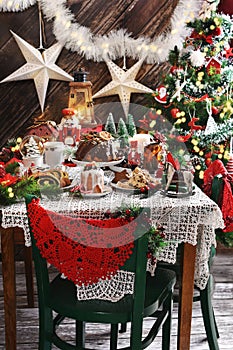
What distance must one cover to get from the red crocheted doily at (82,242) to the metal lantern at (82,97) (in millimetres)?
1600

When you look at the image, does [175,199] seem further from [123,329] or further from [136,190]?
[123,329]

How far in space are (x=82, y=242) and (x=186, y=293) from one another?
591mm

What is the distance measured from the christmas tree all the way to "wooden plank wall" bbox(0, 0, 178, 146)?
0.91ft

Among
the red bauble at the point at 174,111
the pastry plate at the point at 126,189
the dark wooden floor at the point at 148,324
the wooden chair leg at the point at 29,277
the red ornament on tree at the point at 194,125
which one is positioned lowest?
the dark wooden floor at the point at 148,324

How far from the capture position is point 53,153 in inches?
98.3

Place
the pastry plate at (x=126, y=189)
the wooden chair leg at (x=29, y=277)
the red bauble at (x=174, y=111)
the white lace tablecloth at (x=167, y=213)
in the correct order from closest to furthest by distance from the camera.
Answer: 1. the white lace tablecloth at (x=167, y=213)
2. the pastry plate at (x=126, y=189)
3. the wooden chair leg at (x=29, y=277)
4. the red bauble at (x=174, y=111)

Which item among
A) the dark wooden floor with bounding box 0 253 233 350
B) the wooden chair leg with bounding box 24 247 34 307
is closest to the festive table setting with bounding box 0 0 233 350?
the dark wooden floor with bounding box 0 253 233 350

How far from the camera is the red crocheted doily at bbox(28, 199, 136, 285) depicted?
5.61 ft

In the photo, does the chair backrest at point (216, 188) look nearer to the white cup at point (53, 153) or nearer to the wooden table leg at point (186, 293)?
the wooden table leg at point (186, 293)

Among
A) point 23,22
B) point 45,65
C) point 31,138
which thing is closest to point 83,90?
point 45,65

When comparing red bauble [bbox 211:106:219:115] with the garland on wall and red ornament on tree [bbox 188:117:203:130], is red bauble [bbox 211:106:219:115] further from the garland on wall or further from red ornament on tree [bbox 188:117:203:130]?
the garland on wall

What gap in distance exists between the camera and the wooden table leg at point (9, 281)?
205cm

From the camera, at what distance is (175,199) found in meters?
2.09

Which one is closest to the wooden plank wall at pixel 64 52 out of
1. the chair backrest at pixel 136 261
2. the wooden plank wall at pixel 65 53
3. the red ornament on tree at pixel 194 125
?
the wooden plank wall at pixel 65 53
